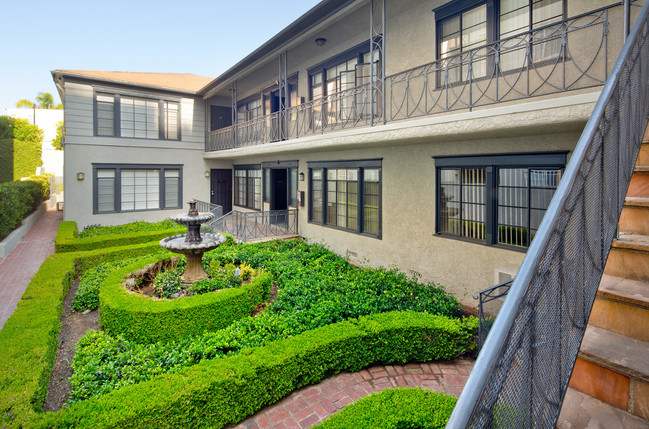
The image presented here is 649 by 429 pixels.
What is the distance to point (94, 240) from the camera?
11.7 meters

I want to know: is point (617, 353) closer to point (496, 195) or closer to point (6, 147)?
point (496, 195)

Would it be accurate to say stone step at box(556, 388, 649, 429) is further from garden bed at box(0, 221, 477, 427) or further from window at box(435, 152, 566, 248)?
window at box(435, 152, 566, 248)

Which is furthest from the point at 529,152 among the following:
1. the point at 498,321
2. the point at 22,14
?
the point at 22,14

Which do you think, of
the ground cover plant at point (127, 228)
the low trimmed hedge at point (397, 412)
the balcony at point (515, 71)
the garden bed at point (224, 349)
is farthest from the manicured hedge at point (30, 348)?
the balcony at point (515, 71)

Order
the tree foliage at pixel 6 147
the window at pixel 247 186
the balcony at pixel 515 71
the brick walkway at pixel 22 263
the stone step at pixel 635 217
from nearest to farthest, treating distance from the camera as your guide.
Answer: the stone step at pixel 635 217, the balcony at pixel 515 71, the brick walkway at pixel 22 263, the window at pixel 247 186, the tree foliage at pixel 6 147

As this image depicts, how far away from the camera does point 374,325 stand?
582 cm

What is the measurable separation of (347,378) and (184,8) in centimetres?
2386

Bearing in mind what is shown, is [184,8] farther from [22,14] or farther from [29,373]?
[29,373]

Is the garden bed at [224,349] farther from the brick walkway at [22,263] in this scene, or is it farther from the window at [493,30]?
the window at [493,30]

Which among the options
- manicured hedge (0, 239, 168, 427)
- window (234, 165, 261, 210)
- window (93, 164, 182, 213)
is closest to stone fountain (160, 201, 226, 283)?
manicured hedge (0, 239, 168, 427)

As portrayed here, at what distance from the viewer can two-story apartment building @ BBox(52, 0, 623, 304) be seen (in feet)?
21.2

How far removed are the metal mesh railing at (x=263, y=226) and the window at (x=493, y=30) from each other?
8302 millimetres

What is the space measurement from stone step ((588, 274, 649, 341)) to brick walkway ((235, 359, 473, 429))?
3370mm

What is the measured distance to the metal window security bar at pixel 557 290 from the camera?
1.18 meters
